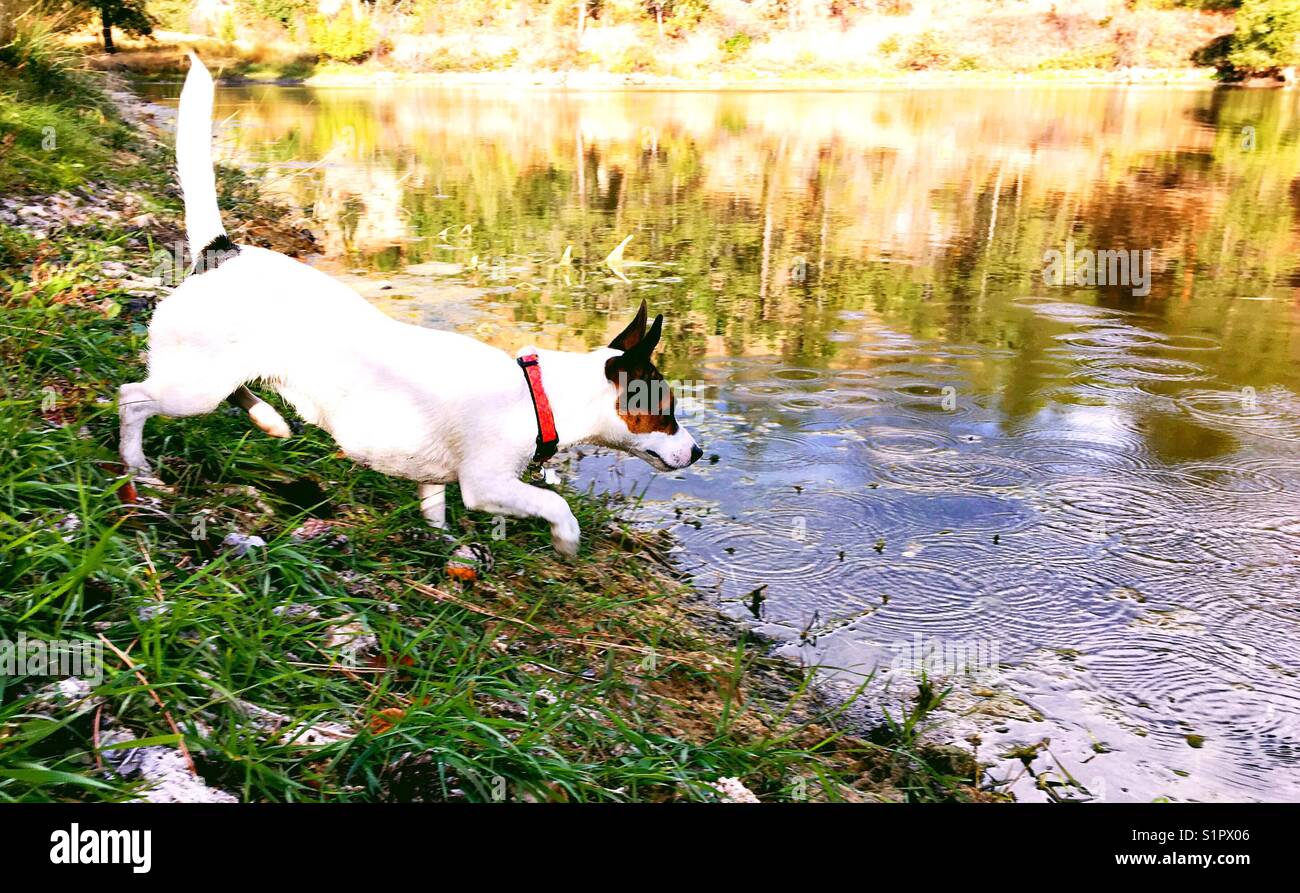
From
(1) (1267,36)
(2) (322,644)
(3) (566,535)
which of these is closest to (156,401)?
(2) (322,644)

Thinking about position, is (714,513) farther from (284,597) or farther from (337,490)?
(284,597)

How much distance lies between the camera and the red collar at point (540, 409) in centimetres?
364

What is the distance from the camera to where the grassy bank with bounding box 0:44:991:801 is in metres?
2.42

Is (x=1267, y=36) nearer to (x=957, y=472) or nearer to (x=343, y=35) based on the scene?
(x=343, y=35)

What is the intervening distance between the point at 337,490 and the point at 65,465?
3.40ft

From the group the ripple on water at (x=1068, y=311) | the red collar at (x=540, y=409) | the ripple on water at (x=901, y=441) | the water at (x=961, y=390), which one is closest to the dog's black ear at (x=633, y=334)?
the red collar at (x=540, y=409)

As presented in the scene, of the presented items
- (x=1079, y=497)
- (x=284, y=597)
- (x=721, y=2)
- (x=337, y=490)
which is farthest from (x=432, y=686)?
(x=721, y=2)

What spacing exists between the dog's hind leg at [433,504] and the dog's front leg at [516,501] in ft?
1.37

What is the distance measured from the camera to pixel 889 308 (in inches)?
354

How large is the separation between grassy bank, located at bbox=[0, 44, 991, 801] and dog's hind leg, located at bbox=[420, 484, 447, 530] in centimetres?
7

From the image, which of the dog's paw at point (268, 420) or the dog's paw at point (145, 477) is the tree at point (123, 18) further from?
the dog's paw at point (145, 477)

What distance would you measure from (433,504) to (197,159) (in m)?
1.56

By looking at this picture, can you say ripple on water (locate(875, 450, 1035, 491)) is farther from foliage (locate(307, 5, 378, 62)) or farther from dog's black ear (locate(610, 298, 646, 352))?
foliage (locate(307, 5, 378, 62))

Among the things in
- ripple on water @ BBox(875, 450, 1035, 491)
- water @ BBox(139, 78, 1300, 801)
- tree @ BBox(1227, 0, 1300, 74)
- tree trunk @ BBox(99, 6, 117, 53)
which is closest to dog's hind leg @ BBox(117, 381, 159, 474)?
water @ BBox(139, 78, 1300, 801)
